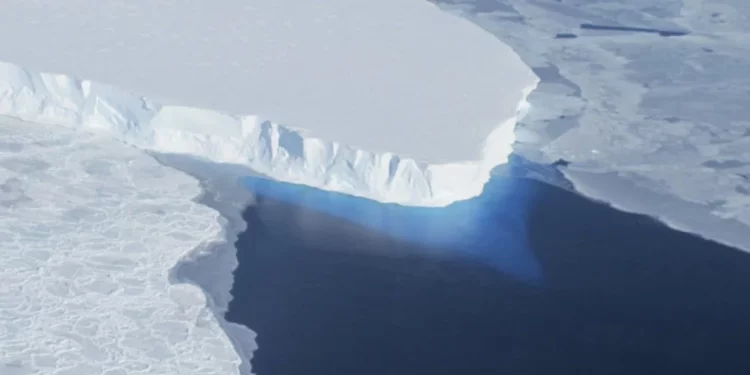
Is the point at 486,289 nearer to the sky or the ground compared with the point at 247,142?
nearer to the ground

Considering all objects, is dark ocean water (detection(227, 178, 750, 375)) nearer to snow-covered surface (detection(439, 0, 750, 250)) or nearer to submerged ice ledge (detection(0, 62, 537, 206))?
submerged ice ledge (detection(0, 62, 537, 206))

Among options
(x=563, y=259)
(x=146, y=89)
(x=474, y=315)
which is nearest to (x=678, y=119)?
(x=563, y=259)

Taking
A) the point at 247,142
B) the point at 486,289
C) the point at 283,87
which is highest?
the point at 283,87

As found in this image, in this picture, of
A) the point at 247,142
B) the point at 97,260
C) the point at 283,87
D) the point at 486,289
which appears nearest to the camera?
the point at 97,260

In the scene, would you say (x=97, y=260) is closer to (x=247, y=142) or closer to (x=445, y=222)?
(x=247, y=142)

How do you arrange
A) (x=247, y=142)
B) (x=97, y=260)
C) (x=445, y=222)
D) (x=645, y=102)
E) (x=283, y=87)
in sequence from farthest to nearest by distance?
1. (x=645, y=102)
2. (x=283, y=87)
3. (x=247, y=142)
4. (x=445, y=222)
5. (x=97, y=260)

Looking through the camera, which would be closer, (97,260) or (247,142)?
(97,260)

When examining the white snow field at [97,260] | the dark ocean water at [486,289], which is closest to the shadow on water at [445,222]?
the dark ocean water at [486,289]

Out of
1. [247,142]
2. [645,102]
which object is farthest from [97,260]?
[645,102]

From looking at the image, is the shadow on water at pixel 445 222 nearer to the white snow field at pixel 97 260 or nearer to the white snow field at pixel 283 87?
the white snow field at pixel 283 87
